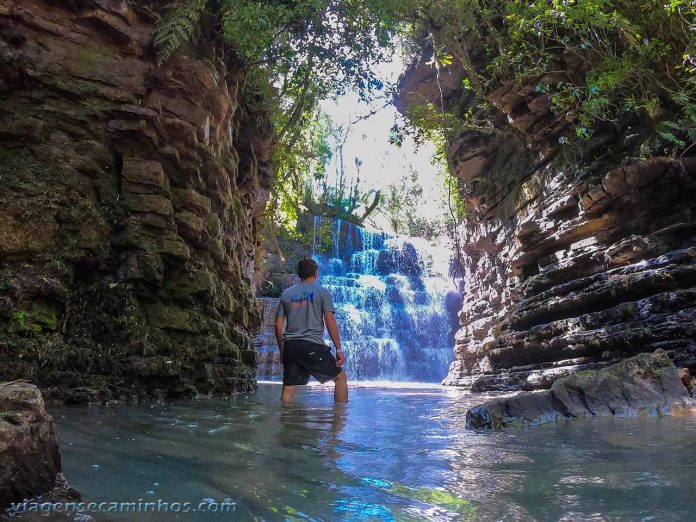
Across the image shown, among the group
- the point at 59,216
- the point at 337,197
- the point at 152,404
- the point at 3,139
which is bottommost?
the point at 152,404

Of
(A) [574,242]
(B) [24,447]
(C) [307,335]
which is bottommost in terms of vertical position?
(B) [24,447]

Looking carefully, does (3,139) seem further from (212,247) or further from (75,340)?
(212,247)

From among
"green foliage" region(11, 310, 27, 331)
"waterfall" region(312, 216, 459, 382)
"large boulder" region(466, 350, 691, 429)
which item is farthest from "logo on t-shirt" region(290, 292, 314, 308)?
"waterfall" region(312, 216, 459, 382)

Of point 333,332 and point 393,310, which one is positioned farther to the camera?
point 393,310

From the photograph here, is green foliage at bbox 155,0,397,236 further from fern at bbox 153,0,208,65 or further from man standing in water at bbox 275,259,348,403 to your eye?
man standing in water at bbox 275,259,348,403

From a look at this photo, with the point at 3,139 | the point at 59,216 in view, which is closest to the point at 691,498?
the point at 59,216

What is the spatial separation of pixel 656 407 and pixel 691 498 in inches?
140

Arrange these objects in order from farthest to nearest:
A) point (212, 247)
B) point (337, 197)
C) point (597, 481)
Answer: point (337, 197)
point (212, 247)
point (597, 481)

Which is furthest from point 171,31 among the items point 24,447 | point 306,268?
point 24,447

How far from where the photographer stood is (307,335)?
19.9ft

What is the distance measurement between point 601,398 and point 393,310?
1673cm

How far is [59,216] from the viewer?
19.9 ft

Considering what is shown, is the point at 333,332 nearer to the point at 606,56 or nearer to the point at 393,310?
the point at 606,56

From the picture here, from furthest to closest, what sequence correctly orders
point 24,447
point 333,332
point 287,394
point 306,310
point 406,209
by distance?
point 406,209 → point 287,394 → point 306,310 → point 333,332 → point 24,447
